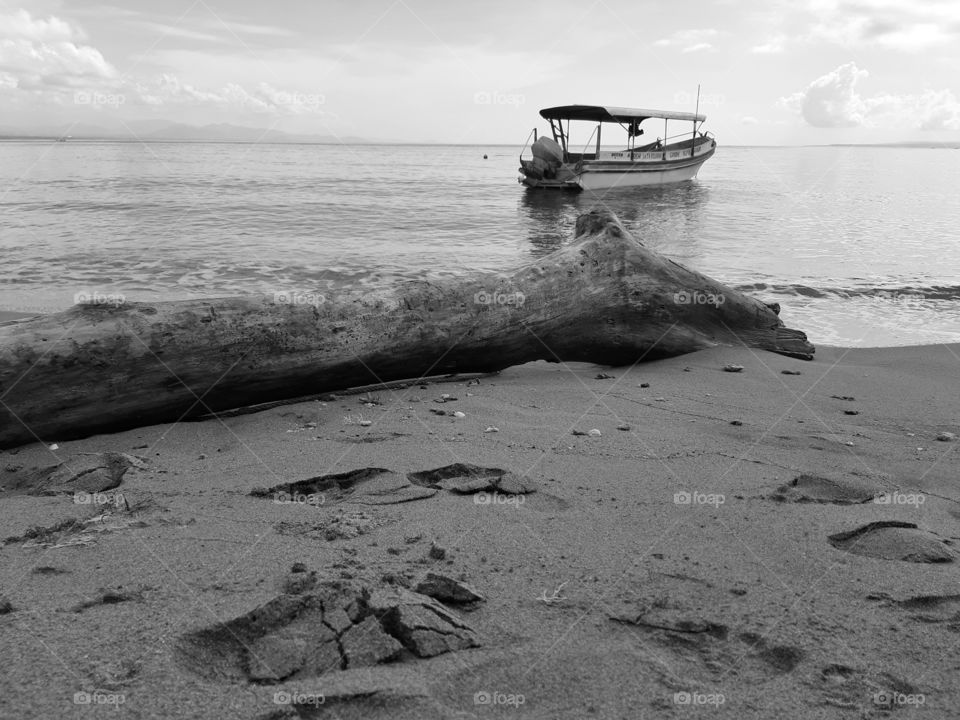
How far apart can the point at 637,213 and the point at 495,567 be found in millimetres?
25373

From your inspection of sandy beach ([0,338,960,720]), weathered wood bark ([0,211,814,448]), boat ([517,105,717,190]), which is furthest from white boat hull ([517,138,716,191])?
sandy beach ([0,338,960,720])

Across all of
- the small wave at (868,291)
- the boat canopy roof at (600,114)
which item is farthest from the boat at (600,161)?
the small wave at (868,291)

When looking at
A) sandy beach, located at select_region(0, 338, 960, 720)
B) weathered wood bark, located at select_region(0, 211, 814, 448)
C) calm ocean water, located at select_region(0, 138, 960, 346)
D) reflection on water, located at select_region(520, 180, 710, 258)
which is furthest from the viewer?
reflection on water, located at select_region(520, 180, 710, 258)

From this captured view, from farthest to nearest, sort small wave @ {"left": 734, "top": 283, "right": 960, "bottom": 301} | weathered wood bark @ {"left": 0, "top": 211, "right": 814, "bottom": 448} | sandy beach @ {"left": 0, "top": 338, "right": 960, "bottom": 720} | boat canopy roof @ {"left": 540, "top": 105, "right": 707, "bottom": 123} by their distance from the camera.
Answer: boat canopy roof @ {"left": 540, "top": 105, "right": 707, "bottom": 123}
small wave @ {"left": 734, "top": 283, "right": 960, "bottom": 301}
weathered wood bark @ {"left": 0, "top": 211, "right": 814, "bottom": 448}
sandy beach @ {"left": 0, "top": 338, "right": 960, "bottom": 720}

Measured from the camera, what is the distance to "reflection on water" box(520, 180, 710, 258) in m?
18.8

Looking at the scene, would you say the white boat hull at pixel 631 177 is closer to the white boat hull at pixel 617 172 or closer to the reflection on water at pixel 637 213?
the white boat hull at pixel 617 172

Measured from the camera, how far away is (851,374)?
6.10m

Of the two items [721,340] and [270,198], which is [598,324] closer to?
[721,340]

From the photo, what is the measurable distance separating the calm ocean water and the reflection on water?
0.12 m

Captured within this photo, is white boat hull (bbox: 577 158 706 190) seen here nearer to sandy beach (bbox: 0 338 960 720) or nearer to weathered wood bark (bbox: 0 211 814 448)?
weathered wood bark (bbox: 0 211 814 448)

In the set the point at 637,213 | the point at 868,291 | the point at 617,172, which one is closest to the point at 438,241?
the point at 868,291

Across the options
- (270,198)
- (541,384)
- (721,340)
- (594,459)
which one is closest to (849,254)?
(721,340)

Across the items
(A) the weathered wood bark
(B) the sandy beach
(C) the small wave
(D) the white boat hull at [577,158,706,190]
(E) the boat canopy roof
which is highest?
(E) the boat canopy roof

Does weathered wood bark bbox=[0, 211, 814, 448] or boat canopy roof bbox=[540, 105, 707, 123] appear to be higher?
boat canopy roof bbox=[540, 105, 707, 123]
